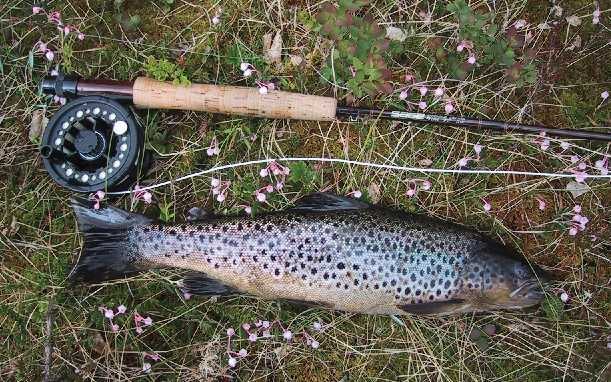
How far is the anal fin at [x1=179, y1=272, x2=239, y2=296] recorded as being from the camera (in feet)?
10.0

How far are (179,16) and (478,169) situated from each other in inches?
75.3

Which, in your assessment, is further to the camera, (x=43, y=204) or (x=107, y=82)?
(x=43, y=204)

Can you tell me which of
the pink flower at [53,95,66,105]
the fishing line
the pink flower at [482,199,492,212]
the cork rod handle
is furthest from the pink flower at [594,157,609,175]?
the pink flower at [53,95,66,105]

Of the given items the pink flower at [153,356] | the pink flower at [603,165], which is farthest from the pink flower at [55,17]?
the pink flower at [603,165]

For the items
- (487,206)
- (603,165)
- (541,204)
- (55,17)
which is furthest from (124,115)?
(603,165)

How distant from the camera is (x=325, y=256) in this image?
296cm

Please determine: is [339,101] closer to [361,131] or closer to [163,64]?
[361,131]

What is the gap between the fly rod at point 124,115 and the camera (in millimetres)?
2996

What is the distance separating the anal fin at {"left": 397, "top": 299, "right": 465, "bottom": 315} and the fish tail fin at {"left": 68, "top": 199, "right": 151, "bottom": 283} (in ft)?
4.62

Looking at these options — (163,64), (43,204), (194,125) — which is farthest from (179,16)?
(43,204)

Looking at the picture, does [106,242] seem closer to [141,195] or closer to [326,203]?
[141,195]

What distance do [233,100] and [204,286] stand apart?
982 millimetres

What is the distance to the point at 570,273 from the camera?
3.23 metres

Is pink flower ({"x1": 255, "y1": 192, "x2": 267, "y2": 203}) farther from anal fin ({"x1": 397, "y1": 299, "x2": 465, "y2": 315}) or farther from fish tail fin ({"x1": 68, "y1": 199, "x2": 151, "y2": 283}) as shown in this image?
anal fin ({"x1": 397, "y1": 299, "x2": 465, "y2": 315})
